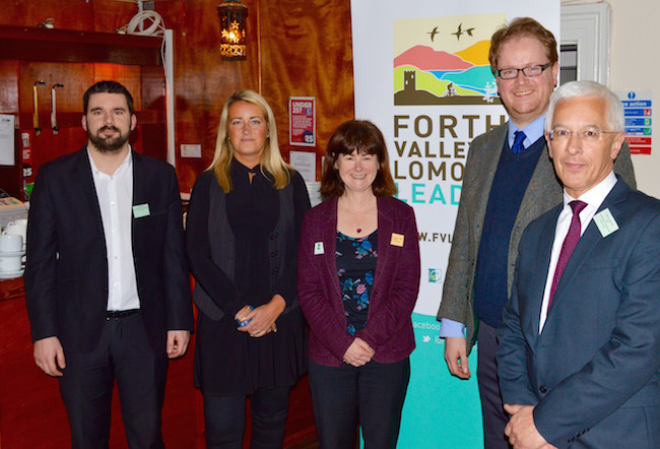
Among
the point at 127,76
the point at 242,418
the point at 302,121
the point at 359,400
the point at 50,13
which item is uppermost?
the point at 50,13

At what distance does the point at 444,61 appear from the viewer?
2.87 m

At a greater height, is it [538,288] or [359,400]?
[538,288]

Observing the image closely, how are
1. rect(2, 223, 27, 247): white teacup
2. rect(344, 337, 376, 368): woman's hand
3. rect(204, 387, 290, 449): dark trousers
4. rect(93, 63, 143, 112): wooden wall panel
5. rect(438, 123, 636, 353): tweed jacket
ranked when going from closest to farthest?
rect(438, 123, 636, 353): tweed jacket, rect(344, 337, 376, 368): woman's hand, rect(204, 387, 290, 449): dark trousers, rect(2, 223, 27, 247): white teacup, rect(93, 63, 143, 112): wooden wall panel

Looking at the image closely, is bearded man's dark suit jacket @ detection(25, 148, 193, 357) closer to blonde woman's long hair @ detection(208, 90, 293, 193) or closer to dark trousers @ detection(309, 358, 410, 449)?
blonde woman's long hair @ detection(208, 90, 293, 193)

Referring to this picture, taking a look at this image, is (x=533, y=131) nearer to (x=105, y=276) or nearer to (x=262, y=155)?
(x=262, y=155)

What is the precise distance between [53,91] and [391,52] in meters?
3.50

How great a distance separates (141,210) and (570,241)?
1540 millimetres

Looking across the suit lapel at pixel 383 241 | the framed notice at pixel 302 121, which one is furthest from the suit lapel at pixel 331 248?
the framed notice at pixel 302 121

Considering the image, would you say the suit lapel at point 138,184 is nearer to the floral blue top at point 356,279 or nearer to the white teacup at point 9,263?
the white teacup at point 9,263

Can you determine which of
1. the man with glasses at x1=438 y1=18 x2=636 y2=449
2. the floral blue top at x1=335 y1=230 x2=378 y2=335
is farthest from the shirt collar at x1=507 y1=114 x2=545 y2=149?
the floral blue top at x1=335 y1=230 x2=378 y2=335

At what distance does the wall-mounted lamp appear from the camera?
4852 millimetres

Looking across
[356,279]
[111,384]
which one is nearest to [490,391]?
[356,279]

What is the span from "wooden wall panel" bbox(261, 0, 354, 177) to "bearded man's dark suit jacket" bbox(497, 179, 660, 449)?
8.75 ft

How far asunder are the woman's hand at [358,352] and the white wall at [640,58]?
150cm
